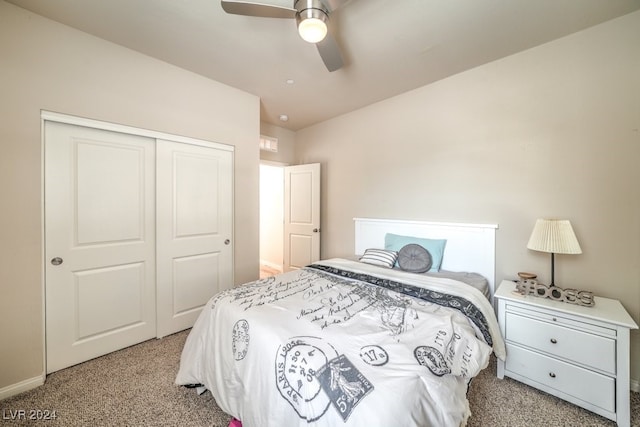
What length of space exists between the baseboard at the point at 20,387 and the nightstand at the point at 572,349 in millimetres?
3395

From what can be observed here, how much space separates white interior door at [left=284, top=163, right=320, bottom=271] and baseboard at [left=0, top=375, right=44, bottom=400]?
283cm

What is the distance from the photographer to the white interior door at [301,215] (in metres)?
3.76

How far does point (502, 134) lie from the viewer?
2.29 metres

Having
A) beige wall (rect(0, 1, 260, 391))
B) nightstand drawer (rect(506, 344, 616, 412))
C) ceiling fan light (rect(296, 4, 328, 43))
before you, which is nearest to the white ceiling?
beige wall (rect(0, 1, 260, 391))

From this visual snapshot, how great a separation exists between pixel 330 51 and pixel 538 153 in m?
1.94

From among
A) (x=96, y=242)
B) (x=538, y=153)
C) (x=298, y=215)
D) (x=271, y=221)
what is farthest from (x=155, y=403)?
(x=271, y=221)

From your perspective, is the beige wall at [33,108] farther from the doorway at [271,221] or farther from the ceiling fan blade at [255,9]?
the doorway at [271,221]

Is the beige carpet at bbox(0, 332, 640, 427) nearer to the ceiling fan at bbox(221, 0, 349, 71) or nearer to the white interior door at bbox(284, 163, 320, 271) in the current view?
the white interior door at bbox(284, 163, 320, 271)

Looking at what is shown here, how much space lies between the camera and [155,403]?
1.62 metres

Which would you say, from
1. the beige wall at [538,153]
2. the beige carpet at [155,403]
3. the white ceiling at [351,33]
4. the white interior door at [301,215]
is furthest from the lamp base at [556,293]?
the white interior door at [301,215]

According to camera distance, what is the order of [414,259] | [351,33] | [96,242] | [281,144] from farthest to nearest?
1. [281,144]
2. [414,259]
3. [96,242]
4. [351,33]

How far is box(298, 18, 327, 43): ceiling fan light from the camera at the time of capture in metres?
1.40
